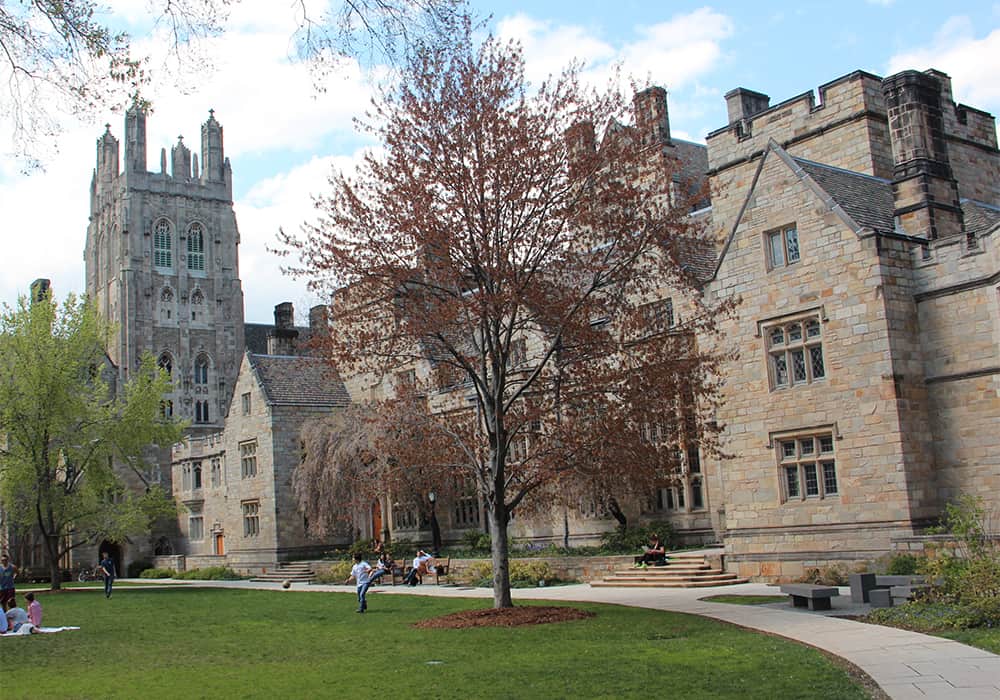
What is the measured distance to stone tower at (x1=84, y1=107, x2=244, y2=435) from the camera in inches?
3907

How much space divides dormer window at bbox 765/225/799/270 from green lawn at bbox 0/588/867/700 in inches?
367

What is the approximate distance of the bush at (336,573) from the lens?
124ft

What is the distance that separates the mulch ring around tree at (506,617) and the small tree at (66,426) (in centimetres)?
2323

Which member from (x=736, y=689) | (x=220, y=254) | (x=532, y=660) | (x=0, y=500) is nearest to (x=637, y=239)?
(x=532, y=660)

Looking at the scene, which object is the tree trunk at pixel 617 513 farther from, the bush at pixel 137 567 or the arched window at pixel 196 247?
the arched window at pixel 196 247

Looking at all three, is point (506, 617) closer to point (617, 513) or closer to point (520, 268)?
point (520, 268)

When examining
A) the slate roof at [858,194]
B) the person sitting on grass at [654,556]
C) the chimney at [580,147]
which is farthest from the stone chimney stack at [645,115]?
the person sitting on grass at [654,556]

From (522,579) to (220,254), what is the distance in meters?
82.7

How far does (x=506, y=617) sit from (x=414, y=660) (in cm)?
459

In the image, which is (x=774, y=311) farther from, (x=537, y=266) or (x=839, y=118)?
(x=839, y=118)

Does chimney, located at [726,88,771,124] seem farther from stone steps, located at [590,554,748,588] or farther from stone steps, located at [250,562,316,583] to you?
stone steps, located at [250,562,316,583]

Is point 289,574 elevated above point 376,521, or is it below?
below

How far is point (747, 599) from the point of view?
20234 mm

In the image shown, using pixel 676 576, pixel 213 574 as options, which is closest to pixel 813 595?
pixel 676 576
